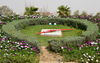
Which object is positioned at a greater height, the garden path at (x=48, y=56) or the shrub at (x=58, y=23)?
the shrub at (x=58, y=23)

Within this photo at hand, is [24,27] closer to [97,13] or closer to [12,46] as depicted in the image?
[12,46]

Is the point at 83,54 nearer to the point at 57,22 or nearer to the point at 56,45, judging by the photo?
the point at 56,45

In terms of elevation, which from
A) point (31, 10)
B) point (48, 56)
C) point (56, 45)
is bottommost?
point (48, 56)

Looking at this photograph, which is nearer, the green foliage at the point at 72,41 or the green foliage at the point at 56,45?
the green foliage at the point at 56,45

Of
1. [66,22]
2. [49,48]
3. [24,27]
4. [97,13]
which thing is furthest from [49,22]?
[49,48]

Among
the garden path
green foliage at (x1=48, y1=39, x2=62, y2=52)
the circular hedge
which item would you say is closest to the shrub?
the circular hedge

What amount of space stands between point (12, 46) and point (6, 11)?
10027mm

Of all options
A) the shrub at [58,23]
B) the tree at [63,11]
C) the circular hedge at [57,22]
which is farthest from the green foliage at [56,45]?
the tree at [63,11]

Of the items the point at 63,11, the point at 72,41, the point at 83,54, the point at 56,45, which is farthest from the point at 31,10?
the point at 83,54

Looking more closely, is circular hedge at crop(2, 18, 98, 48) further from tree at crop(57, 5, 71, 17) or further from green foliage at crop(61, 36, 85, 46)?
tree at crop(57, 5, 71, 17)

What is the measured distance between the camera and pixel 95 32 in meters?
9.36

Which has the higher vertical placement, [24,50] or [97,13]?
[97,13]

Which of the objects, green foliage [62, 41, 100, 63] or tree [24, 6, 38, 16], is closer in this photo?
green foliage [62, 41, 100, 63]

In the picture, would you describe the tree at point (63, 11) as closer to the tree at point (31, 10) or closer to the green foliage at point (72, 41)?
the tree at point (31, 10)
